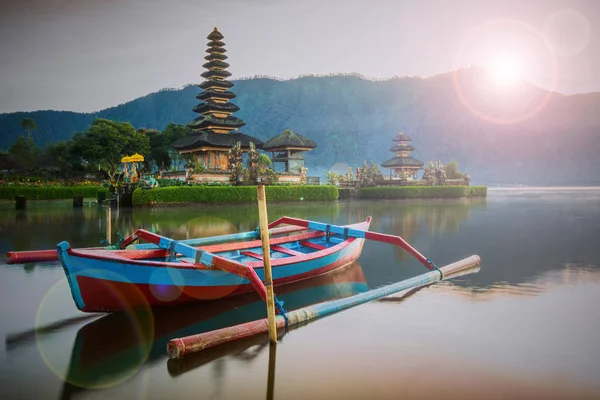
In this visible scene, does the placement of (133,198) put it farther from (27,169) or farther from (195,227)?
(27,169)

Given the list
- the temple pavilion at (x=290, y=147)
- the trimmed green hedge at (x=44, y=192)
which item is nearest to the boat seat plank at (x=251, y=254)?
the trimmed green hedge at (x=44, y=192)

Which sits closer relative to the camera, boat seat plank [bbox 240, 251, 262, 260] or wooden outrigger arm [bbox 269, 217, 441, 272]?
boat seat plank [bbox 240, 251, 262, 260]

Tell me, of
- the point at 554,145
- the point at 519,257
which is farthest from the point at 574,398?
the point at 554,145

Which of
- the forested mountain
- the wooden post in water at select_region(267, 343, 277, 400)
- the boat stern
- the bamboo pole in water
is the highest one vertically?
the forested mountain

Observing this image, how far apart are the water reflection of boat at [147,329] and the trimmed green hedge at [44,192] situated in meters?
33.9

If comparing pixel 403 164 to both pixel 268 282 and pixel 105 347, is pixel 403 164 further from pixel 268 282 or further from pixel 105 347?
pixel 105 347

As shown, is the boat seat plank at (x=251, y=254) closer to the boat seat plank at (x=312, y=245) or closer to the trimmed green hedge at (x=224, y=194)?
the boat seat plank at (x=312, y=245)

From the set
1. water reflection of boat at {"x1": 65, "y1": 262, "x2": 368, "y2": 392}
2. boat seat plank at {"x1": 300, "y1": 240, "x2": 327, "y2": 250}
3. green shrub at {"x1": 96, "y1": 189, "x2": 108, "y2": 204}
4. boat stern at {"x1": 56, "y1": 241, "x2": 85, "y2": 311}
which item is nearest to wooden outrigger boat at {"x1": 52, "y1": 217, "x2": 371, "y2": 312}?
boat stern at {"x1": 56, "y1": 241, "x2": 85, "y2": 311}

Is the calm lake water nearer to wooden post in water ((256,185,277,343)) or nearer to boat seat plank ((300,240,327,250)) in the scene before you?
wooden post in water ((256,185,277,343))

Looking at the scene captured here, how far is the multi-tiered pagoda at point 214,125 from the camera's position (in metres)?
49.8

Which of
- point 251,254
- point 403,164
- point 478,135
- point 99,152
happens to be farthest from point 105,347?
point 478,135

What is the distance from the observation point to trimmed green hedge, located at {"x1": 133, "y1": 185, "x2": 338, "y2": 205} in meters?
34.2

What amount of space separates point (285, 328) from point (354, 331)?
44.8 inches

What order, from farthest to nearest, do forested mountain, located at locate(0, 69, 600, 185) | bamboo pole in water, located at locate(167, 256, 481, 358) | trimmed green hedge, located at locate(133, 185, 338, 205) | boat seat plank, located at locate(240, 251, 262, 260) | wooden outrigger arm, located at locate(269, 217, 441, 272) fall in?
forested mountain, located at locate(0, 69, 600, 185) < trimmed green hedge, located at locate(133, 185, 338, 205) < wooden outrigger arm, located at locate(269, 217, 441, 272) < boat seat plank, located at locate(240, 251, 262, 260) < bamboo pole in water, located at locate(167, 256, 481, 358)
